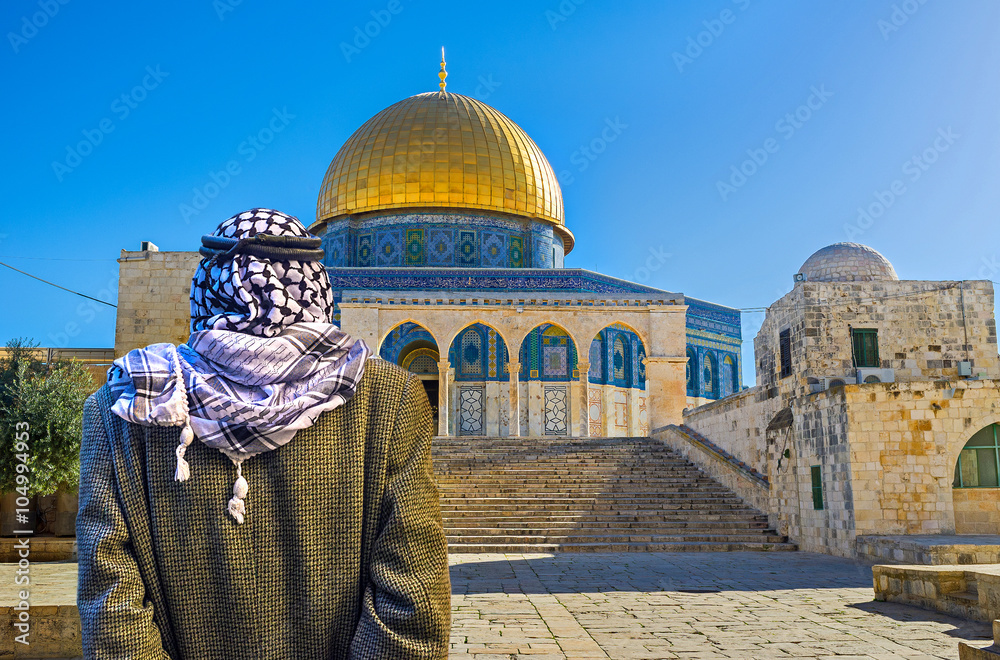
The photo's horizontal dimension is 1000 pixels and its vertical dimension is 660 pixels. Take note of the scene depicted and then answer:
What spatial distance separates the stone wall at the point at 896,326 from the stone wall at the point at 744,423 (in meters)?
0.43

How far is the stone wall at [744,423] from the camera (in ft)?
40.2

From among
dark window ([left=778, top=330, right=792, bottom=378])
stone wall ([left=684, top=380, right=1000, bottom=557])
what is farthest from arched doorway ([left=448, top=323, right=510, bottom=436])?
stone wall ([left=684, top=380, right=1000, bottom=557])

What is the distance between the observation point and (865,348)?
11734 mm

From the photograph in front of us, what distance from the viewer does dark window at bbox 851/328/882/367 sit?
461 inches

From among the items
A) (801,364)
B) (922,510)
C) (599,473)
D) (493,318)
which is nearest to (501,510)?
(599,473)

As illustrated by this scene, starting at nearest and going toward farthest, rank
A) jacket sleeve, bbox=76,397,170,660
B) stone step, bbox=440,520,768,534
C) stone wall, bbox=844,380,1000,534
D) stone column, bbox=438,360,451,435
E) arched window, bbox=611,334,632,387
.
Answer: jacket sleeve, bbox=76,397,170,660
stone wall, bbox=844,380,1000,534
stone step, bbox=440,520,768,534
stone column, bbox=438,360,451,435
arched window, bbox=611,334,632,387

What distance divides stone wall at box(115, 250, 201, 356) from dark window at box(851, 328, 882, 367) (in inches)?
371

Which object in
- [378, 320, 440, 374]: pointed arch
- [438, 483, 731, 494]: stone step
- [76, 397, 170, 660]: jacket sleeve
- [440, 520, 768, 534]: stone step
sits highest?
[378, 320, 440, 374]: pointed arch

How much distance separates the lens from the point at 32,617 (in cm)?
Result: 420

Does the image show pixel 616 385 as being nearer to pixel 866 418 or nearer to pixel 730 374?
pixel 730 374

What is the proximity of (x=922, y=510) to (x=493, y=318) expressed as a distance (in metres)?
10.3

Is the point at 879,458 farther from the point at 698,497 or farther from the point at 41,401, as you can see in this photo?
the point at 41,401

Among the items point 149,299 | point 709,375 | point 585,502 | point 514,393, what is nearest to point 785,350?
point 585,502

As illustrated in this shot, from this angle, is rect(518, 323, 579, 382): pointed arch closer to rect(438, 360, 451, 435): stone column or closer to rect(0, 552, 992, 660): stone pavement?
rect(438, 360, 451, 435): stone column
